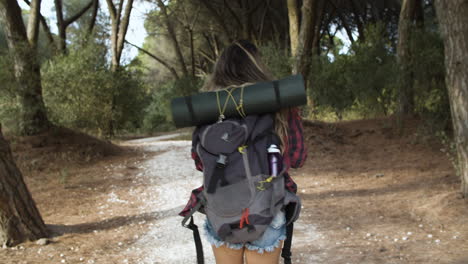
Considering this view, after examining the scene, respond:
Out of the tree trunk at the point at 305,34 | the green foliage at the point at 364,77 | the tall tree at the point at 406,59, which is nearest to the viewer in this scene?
the tall tree at the point at 406,59

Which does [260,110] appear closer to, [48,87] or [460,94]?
[460,94]

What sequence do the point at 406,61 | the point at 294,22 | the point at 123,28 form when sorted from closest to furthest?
the point at 406,61 < the point at 294,22 < the point at 123,28

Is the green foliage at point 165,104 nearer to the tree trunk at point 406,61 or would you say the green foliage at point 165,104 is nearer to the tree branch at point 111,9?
the tree branch at point 111,9

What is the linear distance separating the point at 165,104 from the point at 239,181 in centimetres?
2813

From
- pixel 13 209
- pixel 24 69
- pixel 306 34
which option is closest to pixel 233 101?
pixel 13 209

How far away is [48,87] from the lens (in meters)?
13.3

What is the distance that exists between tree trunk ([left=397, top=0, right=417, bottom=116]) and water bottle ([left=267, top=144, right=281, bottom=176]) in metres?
9.70

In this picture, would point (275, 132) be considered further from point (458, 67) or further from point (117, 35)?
point (117, 35)

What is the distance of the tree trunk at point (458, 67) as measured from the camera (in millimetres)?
5336

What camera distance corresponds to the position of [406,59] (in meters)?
11.1

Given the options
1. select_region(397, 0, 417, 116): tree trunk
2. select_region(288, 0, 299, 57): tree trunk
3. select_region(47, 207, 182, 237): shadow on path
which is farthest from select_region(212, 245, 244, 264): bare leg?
select_region(288, 0, 299, 57): tree trunk

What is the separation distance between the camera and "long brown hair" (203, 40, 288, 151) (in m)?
2.18

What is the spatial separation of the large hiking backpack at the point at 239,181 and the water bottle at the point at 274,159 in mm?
20

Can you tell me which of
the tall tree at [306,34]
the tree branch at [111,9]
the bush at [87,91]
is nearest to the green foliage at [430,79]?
the tall tree at [306,34]
